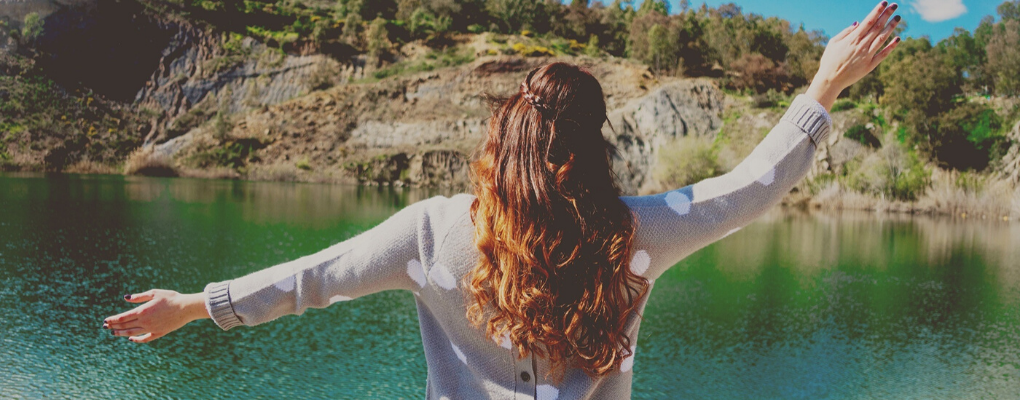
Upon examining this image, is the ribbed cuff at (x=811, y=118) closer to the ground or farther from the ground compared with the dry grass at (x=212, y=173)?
farther from the ground

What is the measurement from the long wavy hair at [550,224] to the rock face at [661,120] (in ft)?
105

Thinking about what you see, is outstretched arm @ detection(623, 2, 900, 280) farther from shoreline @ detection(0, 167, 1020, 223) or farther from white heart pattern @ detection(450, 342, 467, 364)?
shoreline @ detection(0, 167, 1020, 223)

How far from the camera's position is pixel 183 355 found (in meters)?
5.68

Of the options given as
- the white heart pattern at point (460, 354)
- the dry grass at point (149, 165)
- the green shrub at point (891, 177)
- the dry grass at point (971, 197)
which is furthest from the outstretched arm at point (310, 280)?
the dry grass at point (149, 165)

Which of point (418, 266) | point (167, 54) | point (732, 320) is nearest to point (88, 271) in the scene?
point (732, 320)

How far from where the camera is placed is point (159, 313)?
129 cm

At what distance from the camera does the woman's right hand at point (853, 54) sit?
1.36 metres

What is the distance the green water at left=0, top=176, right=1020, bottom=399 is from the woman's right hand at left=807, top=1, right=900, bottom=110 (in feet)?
14.1

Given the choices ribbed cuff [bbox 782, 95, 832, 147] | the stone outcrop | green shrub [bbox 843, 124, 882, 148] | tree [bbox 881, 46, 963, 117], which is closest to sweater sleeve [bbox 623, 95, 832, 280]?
ribbed cuff [bbox 782, 95, 832, 147]

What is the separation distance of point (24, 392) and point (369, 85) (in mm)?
37941

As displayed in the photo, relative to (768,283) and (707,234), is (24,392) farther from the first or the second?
(768,283)

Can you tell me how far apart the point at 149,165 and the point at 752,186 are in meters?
40.7

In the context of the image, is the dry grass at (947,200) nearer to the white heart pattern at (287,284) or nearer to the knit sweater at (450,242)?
the knit sweater at (450,242)

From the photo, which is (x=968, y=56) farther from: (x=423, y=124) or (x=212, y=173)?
(x=212, y=173)
